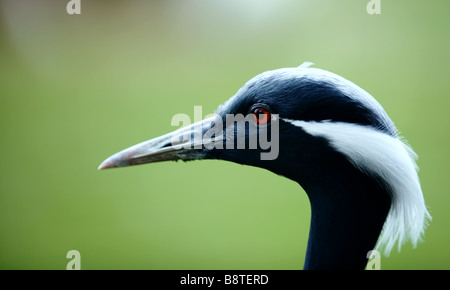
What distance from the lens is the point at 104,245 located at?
1919 millimetres

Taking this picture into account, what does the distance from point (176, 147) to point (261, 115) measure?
0.27 metres

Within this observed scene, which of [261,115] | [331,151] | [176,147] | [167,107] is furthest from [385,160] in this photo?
[167,107]

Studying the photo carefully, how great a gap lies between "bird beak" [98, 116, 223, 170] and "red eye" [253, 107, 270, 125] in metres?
0.12

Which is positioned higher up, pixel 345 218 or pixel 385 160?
pixel 385 160

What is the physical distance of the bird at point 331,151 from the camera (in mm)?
998

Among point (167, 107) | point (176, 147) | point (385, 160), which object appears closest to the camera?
point (385, 160)

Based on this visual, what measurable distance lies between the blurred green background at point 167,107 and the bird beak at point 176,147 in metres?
0.62

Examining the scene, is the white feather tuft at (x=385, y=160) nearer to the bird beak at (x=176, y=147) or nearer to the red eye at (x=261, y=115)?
the red eye at (x=261, y=115)

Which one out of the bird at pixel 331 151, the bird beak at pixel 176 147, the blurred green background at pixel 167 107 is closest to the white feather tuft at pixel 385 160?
the bird at pixel 331 151

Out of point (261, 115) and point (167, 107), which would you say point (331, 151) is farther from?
point (167, 107)

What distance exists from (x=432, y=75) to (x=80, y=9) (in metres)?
1.68

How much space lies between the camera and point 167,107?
6.24ft

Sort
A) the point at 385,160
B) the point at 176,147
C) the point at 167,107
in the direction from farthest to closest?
the point at 167,107
the point at 176,147
the point at 385,160

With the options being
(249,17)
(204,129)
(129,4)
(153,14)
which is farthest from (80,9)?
(204,129)
